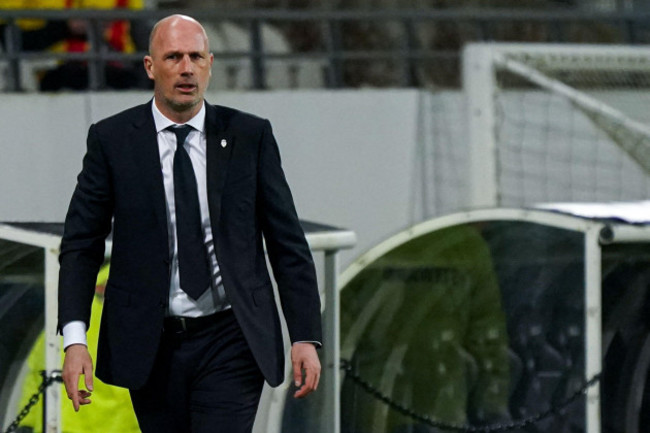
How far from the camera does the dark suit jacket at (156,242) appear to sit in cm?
414

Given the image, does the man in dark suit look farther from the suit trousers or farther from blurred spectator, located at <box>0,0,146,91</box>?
blurred spectator, located at <box>0,0,146,91</box>

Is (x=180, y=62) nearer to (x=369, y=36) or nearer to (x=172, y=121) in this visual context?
(x=172, y=121)

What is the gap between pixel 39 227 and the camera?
5.64 metres

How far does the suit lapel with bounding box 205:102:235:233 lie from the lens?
4164 mm

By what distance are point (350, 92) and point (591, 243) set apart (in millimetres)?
4622

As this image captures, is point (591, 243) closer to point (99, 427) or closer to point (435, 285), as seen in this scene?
point (435, 285)

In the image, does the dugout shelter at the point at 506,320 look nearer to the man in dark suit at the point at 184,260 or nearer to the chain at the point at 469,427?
the chain at the point at 469,427

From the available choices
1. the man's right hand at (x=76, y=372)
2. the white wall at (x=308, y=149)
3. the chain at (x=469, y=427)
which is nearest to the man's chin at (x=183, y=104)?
the man's right hand at (x=76, y=372)

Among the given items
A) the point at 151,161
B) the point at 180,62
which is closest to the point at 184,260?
the point at 151,161

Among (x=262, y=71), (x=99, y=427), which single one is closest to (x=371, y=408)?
(x=99, y=427)

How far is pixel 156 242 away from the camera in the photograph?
13.6 feet

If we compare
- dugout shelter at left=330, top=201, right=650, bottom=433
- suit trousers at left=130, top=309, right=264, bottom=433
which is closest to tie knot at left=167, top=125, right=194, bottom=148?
suit trousers at left=130, top=309, right=264, bottom=433

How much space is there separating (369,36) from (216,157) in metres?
7.98

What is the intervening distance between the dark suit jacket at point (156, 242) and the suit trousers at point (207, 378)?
5 centimetres
